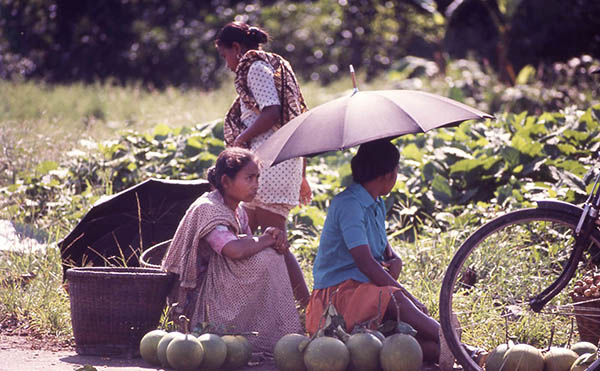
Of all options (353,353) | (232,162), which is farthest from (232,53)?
(353,353)

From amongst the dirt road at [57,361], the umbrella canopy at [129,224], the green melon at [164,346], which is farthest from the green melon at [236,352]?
the umbrella canopy at [129,224]

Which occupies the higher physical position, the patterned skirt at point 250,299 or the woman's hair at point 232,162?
the woman's hair at point 232,162

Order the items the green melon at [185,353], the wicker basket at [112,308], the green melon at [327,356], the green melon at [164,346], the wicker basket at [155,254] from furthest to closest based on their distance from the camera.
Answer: the wicker basket at [155,254]
the wicker basket at [112,308]
the green melon at [164,346]
the green melon at [185,353]
the green melon at [327,356]

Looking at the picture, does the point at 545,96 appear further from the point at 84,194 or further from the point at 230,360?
the point at 230,360

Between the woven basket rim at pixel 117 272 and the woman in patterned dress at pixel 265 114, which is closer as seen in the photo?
the woven basket rim at pixel 117 272

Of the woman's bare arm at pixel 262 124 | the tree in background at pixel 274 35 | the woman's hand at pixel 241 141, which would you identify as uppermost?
the tree in background at pixel 274 35

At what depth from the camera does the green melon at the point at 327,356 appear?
3766mm

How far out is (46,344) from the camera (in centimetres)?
471

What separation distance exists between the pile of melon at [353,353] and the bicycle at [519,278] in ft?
0.70

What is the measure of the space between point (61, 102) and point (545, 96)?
683cm

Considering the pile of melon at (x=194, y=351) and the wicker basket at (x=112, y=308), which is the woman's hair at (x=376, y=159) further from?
the wicker basket at (x=112, y=308)

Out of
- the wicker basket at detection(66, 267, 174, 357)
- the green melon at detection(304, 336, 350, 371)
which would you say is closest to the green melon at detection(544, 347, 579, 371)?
the green melon at detection(304, 336, 350, 371)

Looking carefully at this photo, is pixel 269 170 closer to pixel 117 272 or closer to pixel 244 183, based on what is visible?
pixel 244 183

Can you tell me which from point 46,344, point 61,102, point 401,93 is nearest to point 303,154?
point 401,93
